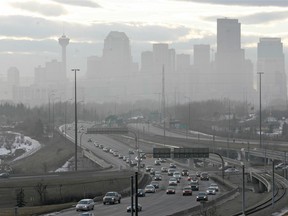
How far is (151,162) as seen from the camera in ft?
260

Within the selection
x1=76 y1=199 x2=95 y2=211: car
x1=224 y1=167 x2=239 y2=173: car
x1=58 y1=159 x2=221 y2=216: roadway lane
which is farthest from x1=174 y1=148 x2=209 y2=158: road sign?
x1=76 y1=199 x2=95 y2=211: car

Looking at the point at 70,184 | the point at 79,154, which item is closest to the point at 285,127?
the point at 79,154

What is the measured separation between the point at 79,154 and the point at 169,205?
41.5 meters

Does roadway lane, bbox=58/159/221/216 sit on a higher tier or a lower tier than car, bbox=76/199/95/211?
lower

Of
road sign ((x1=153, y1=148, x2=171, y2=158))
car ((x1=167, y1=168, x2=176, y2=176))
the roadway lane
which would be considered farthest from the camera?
car ((x1=167, y1=168, x2=176, y2=176))

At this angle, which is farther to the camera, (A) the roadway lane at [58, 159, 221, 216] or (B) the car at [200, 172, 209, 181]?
(B) the car at [200, 172, 209, 181]

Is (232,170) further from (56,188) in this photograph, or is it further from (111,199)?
(111,199)

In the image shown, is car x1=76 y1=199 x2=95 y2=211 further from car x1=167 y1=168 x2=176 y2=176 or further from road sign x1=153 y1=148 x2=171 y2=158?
car x1=167 y1=168 x2=176 y2=176

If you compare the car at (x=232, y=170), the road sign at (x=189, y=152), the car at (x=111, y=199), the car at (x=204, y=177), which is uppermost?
the road sign at (x=189, y=152)

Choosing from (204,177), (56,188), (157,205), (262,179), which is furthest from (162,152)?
(157,205)

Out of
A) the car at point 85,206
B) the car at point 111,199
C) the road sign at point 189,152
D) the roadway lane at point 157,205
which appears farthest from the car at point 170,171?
the car at point 85,206

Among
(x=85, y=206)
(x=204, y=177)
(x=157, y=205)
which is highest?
(x=85, y=206)

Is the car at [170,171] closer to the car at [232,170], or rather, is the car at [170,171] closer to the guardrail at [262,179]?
the car at [232,170]

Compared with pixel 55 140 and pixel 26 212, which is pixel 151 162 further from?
pixel 26 212
